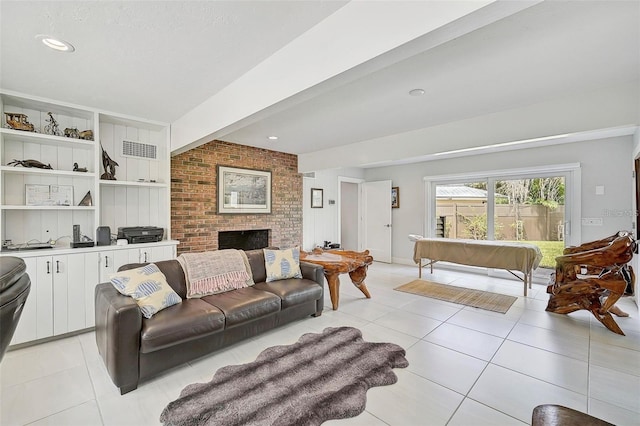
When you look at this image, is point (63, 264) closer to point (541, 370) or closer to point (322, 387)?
point (322, 387)

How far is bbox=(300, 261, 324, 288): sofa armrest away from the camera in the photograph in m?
3.42

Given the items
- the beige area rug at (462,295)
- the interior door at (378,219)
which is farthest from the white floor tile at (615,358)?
the interior door at (378,219)

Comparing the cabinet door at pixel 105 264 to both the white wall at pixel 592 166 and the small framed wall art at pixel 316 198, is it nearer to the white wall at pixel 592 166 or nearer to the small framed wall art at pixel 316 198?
the small framed wall art at pixel 316 198

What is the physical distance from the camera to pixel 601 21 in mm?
1677

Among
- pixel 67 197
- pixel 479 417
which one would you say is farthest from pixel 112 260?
pixel 479 417

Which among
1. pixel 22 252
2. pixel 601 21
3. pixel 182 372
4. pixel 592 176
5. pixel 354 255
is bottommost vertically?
pixel 182 372

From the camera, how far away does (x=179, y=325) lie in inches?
85.7

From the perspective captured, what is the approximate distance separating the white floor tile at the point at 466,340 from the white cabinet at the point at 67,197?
3.25 m

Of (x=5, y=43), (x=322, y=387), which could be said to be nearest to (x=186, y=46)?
(x=5, y=43)

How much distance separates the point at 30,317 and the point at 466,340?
13.7ft

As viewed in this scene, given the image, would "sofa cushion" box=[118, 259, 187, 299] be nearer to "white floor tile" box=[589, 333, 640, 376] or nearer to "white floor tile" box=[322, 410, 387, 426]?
"white floor tile" box=[322, 410, 387, 426]

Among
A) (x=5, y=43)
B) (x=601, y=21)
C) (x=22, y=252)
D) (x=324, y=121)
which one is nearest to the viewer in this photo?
(x=601, y=21)

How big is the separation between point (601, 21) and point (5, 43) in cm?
384

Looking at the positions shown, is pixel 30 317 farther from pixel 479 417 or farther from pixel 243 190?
pixel 479 417
